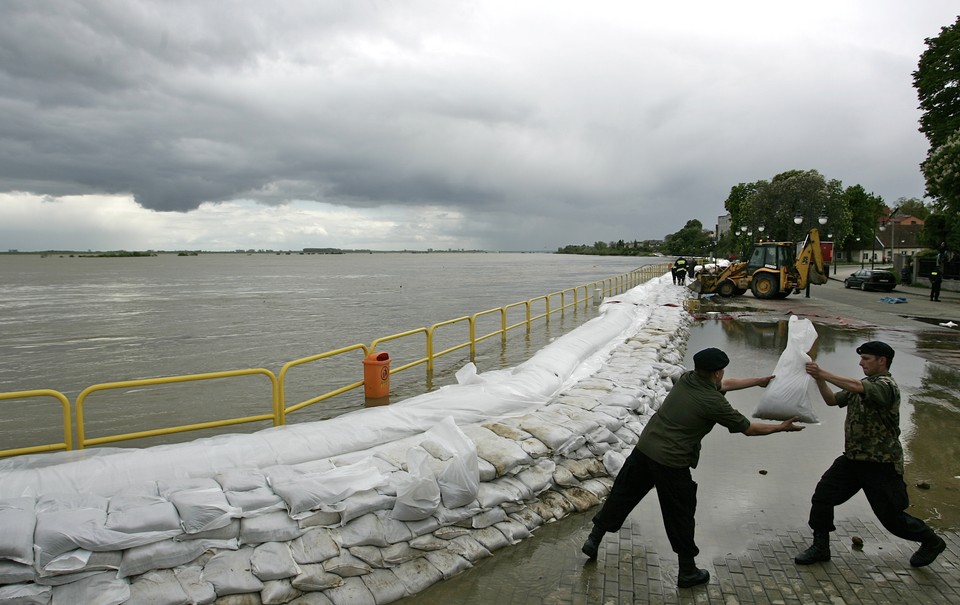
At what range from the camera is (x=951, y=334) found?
44.2 feet

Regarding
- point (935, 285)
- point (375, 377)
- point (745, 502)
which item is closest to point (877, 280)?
point (935, 285)

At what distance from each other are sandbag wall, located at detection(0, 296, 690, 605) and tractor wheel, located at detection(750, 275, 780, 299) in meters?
19.8

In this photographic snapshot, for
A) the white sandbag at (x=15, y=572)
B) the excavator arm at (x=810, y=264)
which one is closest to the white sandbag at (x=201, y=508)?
the white sandbag at (x=15, y=572)

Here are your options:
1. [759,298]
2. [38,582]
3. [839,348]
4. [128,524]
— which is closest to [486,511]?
[128,524]

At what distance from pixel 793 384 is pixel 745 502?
1046 mm

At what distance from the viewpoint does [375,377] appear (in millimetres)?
7758

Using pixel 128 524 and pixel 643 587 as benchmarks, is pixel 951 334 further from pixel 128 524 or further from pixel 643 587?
pixel 128 524

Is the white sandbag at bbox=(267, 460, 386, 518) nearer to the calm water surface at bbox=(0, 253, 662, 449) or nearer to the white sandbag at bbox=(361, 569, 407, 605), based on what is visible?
the white sandbag at bbox=(361, 569, 407, 605)

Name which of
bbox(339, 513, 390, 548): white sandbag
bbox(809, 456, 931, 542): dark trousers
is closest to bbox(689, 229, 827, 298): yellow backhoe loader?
bbox(809, 456, 931, 542): dark trousers

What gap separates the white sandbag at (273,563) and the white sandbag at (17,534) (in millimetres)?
1037

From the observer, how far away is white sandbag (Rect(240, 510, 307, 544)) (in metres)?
3.41

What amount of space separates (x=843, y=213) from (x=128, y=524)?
63.5 meters

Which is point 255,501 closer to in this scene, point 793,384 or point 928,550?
point 793,384

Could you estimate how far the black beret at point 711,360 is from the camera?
3303 mm
